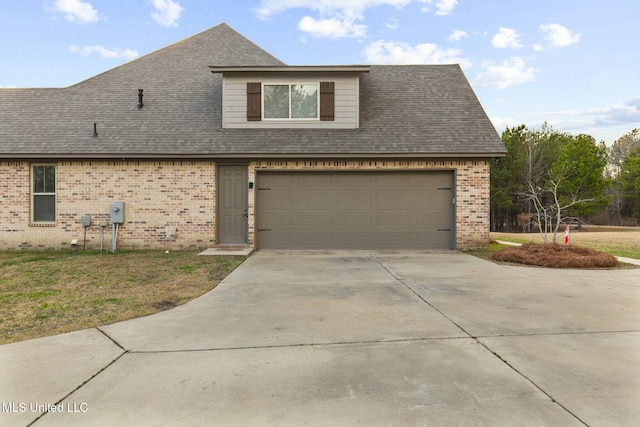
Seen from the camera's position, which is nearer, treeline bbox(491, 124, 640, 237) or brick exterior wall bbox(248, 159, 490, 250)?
brick exterior wall bbox(248, 159, 490, 250)

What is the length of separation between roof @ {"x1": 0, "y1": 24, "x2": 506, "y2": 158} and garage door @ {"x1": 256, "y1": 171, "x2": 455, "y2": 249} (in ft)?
3.10

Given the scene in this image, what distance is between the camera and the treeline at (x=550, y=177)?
3134cm

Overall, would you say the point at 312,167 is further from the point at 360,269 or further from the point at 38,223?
the point at 38,223

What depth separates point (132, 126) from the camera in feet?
39.6

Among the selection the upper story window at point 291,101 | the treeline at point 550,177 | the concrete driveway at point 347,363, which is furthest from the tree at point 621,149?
the concrete driveway at point 347,363

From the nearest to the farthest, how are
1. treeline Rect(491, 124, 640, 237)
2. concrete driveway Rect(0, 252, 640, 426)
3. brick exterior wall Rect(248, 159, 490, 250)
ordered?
concrete driveway Rect(0, 252, 640, 426) < brick exterior wall Rect(248, 159, 490, 250) < treeline Rect(491, 124, 640, 237)

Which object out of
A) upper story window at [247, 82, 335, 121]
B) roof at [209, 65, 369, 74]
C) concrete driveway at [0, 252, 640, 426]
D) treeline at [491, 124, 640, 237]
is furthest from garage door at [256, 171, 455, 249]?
treeline at [491, 124, 640, 237]

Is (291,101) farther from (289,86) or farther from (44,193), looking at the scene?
(44,193)

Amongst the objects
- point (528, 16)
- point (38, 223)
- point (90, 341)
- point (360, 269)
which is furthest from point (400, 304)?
point (528, 16)

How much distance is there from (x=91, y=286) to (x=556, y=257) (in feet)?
32.3

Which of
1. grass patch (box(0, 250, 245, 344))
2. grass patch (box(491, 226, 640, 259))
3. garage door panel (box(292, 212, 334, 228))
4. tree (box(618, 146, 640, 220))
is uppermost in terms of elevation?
tree (box(618, 146, 640, 220))

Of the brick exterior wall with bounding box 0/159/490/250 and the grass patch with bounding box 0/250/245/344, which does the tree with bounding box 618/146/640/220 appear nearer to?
the brick exterior wall with bounding box 0/159/490/250

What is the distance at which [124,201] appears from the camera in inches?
452

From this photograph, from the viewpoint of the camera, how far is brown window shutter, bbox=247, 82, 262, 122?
1196cm
